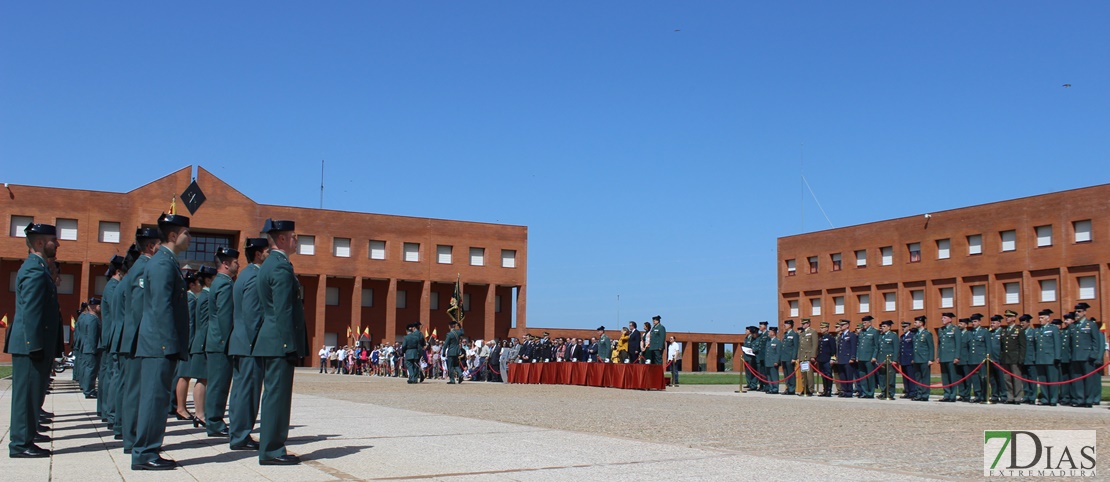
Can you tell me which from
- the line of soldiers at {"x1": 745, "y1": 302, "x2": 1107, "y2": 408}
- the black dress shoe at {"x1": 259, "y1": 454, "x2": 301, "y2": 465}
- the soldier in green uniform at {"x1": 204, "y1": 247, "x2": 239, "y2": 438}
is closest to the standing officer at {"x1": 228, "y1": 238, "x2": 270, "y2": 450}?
the black dress shoe at {"x1": 259, "y1": 454, "x2": 301, "y2": 465}

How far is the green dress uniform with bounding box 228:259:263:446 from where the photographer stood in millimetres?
7953

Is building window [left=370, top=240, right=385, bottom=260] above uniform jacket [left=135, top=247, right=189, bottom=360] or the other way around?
above

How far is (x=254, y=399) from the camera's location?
27.5 ft

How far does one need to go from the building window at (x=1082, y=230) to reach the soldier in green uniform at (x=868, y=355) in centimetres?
3334

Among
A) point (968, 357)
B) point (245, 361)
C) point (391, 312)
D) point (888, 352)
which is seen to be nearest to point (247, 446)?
point (245, 361)

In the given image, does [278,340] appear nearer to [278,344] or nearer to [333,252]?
[278,344]

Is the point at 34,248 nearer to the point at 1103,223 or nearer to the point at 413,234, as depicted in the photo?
the point at 1103,223

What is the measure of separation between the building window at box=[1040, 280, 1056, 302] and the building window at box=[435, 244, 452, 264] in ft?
114

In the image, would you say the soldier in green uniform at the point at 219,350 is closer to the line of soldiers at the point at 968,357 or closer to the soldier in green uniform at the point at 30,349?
the soldier in green uniform at the point at 30,349

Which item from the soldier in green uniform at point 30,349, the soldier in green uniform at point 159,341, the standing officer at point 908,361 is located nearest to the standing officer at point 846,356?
the standing officer at point 908,361

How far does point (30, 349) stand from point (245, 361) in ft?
5.65

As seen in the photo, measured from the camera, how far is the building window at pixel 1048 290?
2017 inches

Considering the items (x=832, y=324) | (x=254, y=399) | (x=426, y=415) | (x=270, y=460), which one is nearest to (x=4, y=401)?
(x=426, y=415)

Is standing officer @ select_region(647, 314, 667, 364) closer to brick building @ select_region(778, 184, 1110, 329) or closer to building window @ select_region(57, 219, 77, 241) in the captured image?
brick building @ select_region(778, 184, 1110, 329)
